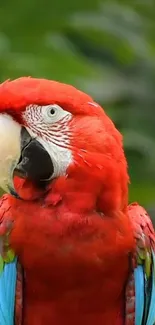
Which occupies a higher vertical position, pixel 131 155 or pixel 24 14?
pixel 24 14

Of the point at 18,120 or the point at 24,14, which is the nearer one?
the point at 18,120

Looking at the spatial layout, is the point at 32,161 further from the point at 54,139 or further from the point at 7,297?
the point at 7,297

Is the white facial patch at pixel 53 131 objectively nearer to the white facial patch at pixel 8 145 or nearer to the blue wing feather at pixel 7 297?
the white facial patch at pixel 8 145

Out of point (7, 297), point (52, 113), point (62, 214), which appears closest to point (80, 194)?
point (62, 214)

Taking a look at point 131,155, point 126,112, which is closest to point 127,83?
point 126,112

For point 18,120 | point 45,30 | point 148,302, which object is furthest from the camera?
point 45,30

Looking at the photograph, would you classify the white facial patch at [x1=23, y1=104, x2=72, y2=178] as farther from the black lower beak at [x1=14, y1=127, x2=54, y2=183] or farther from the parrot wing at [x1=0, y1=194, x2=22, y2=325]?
the parrot wing at [x1=0, y1=194, x2=22, y2=325]

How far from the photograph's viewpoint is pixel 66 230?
1783 millimetres

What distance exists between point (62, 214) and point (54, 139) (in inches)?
5.6

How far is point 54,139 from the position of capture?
1745 mm

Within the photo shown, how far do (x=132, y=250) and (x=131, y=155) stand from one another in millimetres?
759

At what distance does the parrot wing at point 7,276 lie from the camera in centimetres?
184

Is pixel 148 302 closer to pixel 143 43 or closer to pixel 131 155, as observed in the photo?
pixel 131 155

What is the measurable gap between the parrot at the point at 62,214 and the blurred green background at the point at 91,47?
512 millimetres
